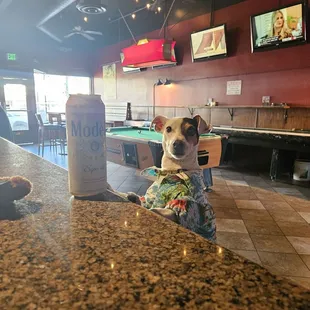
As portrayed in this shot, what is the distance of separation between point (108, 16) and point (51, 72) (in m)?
3.12

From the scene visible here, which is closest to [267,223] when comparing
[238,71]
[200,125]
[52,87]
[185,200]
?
[200,125]

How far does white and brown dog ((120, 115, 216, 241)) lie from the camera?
902mm

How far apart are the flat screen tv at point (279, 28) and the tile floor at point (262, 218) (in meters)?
2.36

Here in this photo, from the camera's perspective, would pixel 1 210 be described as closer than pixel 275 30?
Yes

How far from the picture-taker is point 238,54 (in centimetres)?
541

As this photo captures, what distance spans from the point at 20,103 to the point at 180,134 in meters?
8.37

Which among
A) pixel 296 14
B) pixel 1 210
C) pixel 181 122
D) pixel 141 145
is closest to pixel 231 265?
pixel 1 210

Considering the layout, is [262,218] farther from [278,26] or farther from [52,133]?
[52,133]

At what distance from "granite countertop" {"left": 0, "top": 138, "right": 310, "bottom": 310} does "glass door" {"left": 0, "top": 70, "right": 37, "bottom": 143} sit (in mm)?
8761

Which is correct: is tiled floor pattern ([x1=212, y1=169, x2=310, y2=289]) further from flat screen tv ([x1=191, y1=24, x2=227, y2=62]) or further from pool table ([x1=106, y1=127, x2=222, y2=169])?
flat screen tv ([x1=191, y1=24, x2=227, y2=62])

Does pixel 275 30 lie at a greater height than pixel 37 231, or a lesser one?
greater

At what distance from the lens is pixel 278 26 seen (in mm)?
4457

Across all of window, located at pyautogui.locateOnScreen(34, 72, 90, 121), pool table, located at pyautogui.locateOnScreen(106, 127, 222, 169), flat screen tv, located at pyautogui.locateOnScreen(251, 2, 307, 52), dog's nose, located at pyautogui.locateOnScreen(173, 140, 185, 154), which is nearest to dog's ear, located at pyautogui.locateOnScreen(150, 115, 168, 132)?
dog's nose, located at pyautogui.locateOnScreen(173, 140, 185, 154)

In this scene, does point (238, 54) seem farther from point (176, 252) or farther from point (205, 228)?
point (176, 252)
